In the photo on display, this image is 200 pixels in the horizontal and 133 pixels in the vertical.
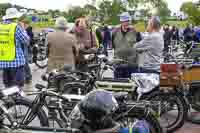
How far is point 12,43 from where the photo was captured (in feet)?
23.6

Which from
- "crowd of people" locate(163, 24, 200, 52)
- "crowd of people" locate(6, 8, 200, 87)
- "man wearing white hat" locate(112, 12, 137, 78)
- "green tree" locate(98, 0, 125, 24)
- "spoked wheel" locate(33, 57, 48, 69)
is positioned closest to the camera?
"crowd of people" locate(6, 8, 200, 87)

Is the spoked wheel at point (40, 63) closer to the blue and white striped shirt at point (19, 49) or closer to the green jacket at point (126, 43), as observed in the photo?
the green jacket at point (126, 43)

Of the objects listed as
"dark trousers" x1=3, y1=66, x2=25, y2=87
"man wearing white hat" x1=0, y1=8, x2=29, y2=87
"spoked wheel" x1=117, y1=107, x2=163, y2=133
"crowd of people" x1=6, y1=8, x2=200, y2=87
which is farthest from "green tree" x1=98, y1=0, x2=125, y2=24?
"spoked wheel" x1=117, y1=107, x2=163, y2=133

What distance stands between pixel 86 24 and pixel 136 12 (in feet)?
152

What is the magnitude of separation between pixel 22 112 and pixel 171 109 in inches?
84.4

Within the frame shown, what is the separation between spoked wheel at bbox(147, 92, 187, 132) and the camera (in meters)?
6.43

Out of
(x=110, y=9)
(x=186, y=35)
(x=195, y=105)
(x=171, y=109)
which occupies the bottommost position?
(x=186, y=35)

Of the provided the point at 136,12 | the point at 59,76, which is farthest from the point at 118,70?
the point at 136,12

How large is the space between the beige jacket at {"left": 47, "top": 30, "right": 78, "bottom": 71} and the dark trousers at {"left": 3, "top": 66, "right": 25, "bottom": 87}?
2.01ft

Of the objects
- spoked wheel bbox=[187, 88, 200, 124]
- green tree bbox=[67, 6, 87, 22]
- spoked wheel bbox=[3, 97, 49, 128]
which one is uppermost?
green tree bbox=[67, 6, 87, 22]

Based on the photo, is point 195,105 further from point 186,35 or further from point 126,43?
point 186,35

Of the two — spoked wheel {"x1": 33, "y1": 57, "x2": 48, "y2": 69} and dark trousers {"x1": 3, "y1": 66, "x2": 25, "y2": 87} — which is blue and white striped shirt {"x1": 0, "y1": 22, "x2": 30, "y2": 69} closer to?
dark trousers {"x1": 3, "y1": 66, "x2": 25, "y2": 87}

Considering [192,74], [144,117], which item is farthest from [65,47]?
[144,117]

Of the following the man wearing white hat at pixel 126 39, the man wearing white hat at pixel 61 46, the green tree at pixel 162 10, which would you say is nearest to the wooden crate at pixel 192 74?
the man wearing white hat at pixel 126 39
